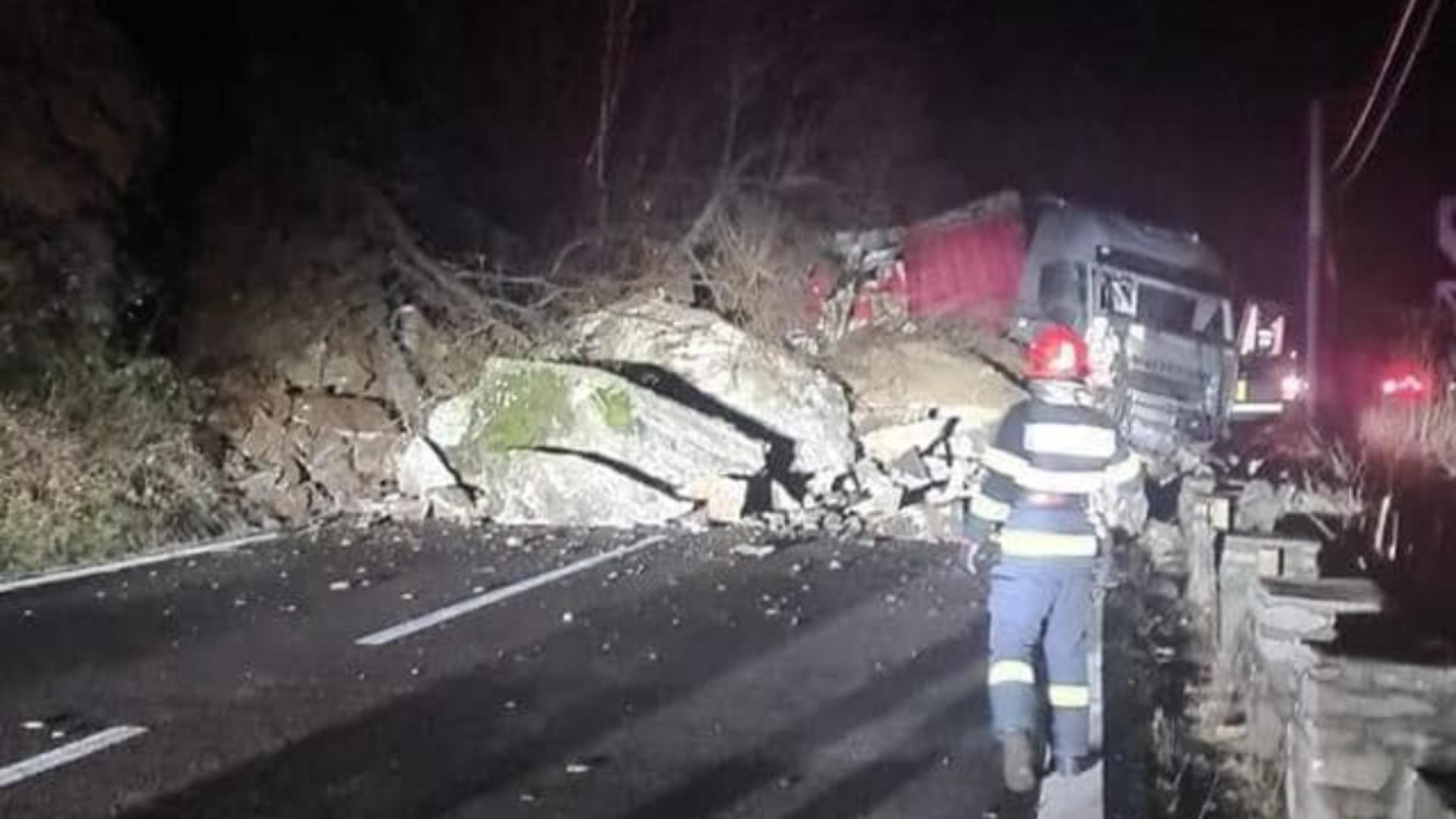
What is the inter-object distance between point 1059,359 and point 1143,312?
43.3ft

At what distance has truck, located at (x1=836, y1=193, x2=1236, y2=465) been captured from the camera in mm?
19562

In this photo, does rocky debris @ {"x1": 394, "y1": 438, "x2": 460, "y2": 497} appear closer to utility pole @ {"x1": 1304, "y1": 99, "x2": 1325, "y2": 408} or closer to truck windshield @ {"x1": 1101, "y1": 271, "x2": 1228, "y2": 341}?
truck windshield @ {"x1": 1101, "y1": 271, "x2": 1228, "y2": 341}

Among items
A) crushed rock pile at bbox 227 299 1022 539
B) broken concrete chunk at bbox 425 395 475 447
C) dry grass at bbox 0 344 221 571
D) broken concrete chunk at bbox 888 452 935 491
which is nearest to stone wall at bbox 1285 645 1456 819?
dry grass at bbox 0 344 221 571

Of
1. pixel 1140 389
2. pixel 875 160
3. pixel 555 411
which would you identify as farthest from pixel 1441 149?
pixel 555 411

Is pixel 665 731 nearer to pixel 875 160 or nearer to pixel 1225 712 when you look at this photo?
pixel 1225 712

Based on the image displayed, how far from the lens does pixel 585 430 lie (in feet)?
55.7

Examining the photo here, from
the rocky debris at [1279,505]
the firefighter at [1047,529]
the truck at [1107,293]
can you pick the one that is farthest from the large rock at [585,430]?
the firefighter at [1047,529]

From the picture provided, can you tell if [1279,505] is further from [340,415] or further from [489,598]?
[340,415]

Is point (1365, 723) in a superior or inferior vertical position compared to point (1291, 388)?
superior

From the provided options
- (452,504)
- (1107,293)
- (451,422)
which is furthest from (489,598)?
(1107,293)

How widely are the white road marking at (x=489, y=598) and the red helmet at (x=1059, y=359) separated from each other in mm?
4391

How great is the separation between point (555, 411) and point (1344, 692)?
41.2ft

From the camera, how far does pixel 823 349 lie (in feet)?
69.6

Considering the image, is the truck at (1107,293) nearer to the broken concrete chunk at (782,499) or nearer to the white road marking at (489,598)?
the broken concrete chunk at (782,499)
